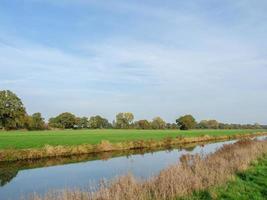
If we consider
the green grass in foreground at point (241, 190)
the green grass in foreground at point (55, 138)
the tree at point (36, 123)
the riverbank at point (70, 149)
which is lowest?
the green grass in foreground at point (241, 190)

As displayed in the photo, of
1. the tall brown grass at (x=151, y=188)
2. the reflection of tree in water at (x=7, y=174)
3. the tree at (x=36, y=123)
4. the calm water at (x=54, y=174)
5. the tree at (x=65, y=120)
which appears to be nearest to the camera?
the tall brown grass at (x=151, y=188)

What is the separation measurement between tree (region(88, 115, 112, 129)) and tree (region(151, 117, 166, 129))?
774 inches

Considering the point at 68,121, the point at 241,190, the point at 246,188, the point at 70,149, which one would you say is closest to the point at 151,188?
the point at 241,190

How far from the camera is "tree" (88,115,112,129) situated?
13912cm

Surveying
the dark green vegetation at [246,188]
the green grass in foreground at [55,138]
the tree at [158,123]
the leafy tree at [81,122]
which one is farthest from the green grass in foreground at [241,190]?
the tree at [158,123]

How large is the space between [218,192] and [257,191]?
1.34m

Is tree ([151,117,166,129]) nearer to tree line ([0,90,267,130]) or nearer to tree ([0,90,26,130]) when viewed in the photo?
tree line ([0,90,267,130])

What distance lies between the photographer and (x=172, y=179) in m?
11.3

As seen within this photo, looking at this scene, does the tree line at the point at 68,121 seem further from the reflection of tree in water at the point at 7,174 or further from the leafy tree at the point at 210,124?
the reflection of tree in water at the point at 7,174

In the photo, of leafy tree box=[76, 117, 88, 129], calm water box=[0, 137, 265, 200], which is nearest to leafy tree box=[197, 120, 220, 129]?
leafy tree box=[76, 117, 88, 129]

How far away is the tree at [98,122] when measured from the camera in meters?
139

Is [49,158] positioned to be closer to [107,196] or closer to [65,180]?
[65,180]

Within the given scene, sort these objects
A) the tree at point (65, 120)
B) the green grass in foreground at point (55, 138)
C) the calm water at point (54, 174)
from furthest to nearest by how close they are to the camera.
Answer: the tree at point (65, 120)
the green grass in foreground at point (55, 138)
the calm water at point (54, 174)

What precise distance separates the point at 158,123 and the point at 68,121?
5207 centimetres
